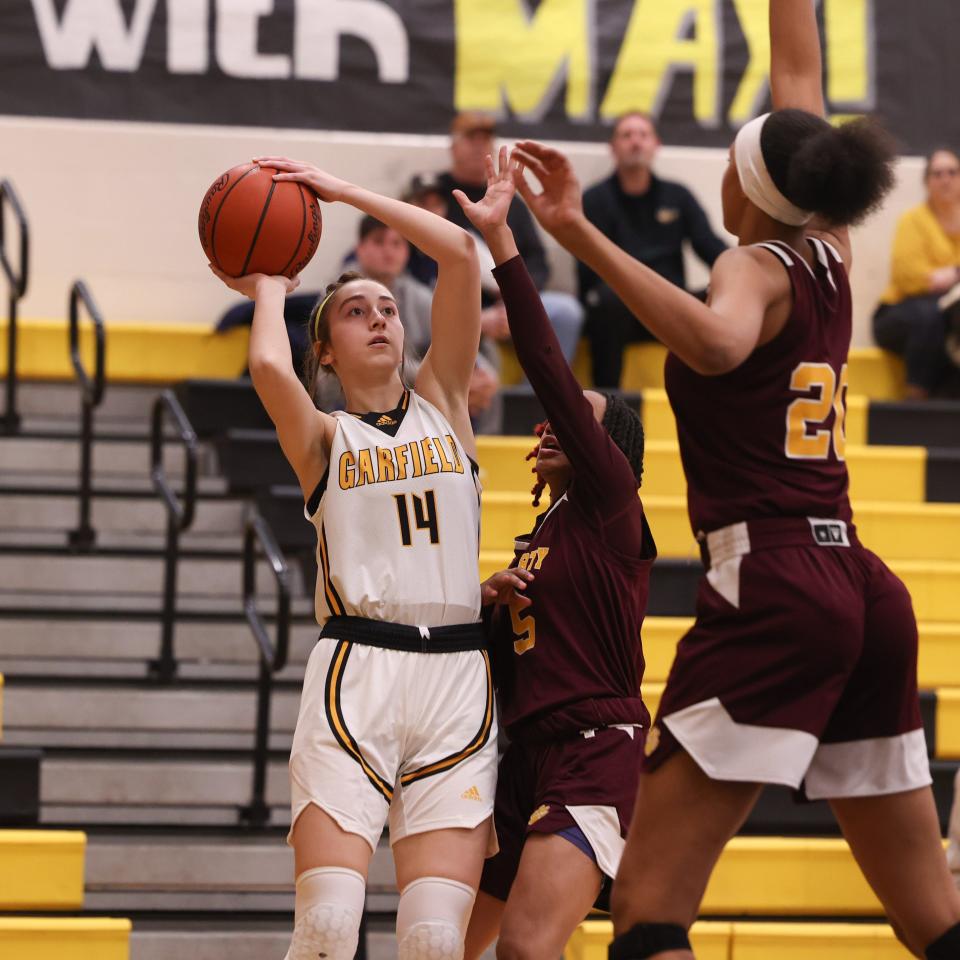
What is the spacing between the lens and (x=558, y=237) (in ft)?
10.6

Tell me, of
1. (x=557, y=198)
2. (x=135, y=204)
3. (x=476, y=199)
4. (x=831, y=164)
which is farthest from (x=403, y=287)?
(x=831, y=164)

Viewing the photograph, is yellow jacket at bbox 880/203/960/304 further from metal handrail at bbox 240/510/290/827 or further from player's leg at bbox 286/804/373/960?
player's leg at bbox 286/804/373/960

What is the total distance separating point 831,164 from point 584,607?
52.0 inches

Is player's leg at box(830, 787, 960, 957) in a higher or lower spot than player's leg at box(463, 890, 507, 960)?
higher

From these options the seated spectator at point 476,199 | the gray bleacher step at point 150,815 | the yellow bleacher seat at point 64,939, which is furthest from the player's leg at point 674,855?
the seated spectator at point 476,199

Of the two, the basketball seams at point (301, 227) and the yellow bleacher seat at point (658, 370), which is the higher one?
the basketball seams at point (301, 227)

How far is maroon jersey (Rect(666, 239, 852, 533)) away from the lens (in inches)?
125

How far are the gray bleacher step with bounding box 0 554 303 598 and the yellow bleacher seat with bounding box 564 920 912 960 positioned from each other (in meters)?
2.12

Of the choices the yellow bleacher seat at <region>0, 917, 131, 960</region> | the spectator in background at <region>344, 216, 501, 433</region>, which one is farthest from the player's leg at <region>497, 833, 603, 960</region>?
the spectator in background at <region>344, 216, 501, 433</region>

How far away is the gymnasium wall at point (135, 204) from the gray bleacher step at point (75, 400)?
23.1 inches

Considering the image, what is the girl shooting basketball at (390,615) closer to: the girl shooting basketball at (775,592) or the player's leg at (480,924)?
the player's leg at (480,924)

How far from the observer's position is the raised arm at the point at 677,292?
304 cm

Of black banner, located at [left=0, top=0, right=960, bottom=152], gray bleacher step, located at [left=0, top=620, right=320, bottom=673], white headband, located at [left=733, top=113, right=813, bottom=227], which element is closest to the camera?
white headband, located at [left=733, top=113, right=813, bottom=227]

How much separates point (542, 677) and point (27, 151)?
5.37 metres
